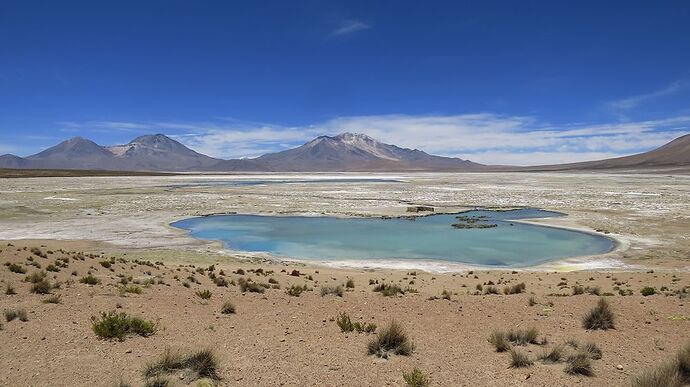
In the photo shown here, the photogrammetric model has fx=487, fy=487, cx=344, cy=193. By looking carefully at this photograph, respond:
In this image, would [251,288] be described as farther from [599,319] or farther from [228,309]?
[599,319]

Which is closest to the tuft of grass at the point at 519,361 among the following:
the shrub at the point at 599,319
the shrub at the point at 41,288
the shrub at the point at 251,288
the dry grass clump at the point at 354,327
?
the dry grass clump at the point at 354,327

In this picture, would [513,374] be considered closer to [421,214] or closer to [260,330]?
[260,330]

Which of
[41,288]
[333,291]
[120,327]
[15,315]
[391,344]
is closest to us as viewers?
[391,344]

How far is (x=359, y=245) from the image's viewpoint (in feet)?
74.9

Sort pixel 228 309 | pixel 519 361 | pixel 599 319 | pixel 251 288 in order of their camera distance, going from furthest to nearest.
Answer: pixel 251 288
pixel 228 309
pixel 599 319
pixel 519 361

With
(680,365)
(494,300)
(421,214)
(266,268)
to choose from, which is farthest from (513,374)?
(421,214)

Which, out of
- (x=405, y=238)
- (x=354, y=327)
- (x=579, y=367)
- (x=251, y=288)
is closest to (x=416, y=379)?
(x=579, y=367)

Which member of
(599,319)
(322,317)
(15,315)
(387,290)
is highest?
(15,315)

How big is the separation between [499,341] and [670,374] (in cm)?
219

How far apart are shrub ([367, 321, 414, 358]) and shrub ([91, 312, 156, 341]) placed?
11.6ft

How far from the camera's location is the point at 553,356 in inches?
265

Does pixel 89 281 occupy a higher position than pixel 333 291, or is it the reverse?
pixel 89 281

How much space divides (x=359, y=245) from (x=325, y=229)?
5578 mm

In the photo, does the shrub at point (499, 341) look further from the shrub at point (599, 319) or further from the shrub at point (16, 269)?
the shrub at point (16, 269)
